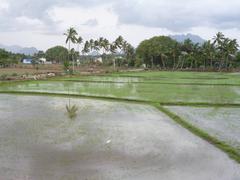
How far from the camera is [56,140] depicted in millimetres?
11016

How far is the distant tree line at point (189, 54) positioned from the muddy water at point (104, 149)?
54089 mm

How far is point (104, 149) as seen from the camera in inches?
397

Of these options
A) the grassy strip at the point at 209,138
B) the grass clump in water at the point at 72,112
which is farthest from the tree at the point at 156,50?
the grassy strip at the point at 209,138

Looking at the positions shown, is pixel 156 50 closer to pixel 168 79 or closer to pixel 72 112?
pixel 168 79

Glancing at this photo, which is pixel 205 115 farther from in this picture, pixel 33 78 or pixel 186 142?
pixel 33 78

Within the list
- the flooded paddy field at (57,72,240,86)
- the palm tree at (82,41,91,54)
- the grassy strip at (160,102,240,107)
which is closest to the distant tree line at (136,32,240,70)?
the palm tree at (82,41,91,54)

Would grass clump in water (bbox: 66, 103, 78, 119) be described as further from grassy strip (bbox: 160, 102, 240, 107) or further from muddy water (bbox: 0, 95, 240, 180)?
grassy strip (bbox: 160, 102, 240, 107)

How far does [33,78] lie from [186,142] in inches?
1141

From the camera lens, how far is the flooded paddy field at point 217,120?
1170 centimetres

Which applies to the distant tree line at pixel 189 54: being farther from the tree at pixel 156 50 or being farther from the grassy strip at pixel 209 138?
the grassy strip at pixel 209 138

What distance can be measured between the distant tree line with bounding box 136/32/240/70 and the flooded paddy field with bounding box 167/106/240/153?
165 ft

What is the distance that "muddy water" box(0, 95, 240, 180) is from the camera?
8.10 m

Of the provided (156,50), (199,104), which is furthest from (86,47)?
(199,104)

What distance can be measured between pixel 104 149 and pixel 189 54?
205 ft
